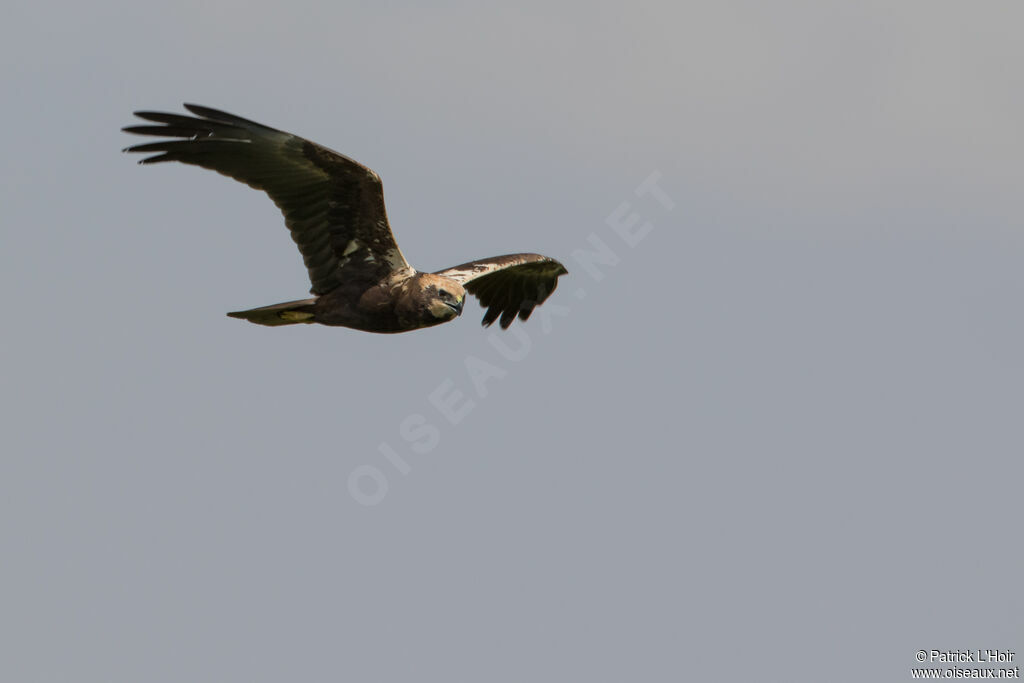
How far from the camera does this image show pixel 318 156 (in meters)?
16.5

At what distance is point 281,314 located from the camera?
1694cm

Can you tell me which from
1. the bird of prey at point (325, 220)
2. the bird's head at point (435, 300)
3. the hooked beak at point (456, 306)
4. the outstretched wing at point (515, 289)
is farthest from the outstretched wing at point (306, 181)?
the outstretched wing at point (515, 289)

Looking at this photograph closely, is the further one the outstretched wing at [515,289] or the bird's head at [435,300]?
the outstretched wing at [515,289]

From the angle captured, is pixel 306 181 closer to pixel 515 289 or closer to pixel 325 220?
pixel 325 220

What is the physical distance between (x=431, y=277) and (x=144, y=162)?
2.73 metres

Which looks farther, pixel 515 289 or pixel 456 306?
pixel 515 289

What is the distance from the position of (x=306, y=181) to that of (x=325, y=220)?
415 millimetres

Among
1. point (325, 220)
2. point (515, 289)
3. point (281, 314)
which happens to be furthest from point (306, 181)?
point (515, 289)

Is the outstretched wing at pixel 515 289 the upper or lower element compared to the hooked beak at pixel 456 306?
upper

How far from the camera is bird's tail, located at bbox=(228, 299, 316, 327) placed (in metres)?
16.8

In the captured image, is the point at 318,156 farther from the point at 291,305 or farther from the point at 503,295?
the point at 503,295

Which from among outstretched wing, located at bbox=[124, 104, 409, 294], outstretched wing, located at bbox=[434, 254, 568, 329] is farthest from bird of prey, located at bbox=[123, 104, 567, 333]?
outstretched wing, located at bbox=[434, 254, 568, 329]

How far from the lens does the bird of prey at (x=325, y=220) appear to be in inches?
651

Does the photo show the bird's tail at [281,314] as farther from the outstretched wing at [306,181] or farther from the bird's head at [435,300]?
the bird's head at [435,300]
